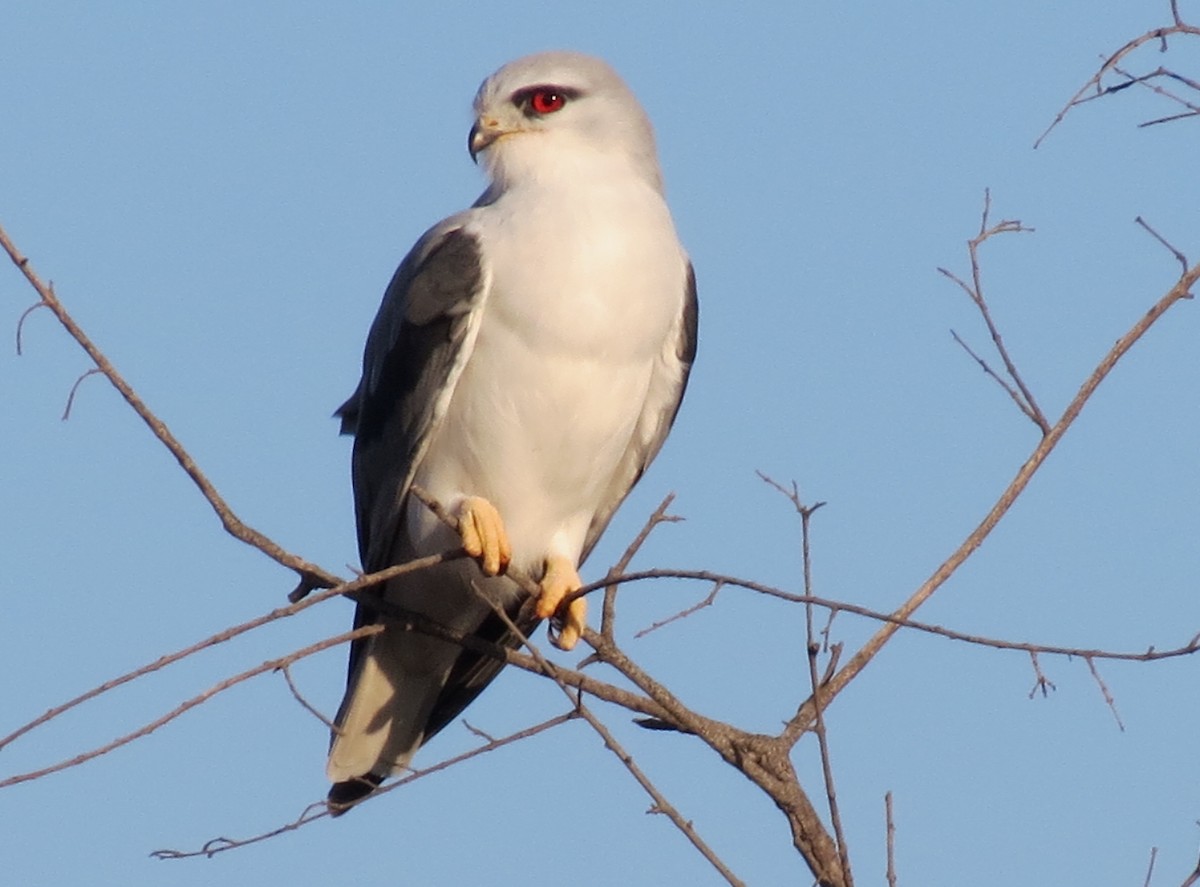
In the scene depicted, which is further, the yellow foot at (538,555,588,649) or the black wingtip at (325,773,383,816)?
the black wingtip at (325,773,383,816)

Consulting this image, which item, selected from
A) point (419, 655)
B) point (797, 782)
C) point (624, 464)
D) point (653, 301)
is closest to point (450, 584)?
point (419, 655)

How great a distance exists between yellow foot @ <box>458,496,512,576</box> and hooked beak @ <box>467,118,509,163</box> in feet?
3.71

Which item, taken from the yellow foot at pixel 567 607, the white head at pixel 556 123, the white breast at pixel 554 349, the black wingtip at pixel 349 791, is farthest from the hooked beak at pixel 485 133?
the black wingtip at pixel 349 791

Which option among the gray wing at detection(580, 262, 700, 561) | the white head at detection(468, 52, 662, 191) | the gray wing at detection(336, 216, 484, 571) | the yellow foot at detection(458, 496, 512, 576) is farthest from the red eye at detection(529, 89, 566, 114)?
the yellow foot at detection(458, 496, 512, 576)

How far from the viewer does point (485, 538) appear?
185 inches

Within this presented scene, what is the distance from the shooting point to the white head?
514cm

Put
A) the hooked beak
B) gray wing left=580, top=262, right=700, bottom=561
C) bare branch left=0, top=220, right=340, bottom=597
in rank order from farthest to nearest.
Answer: the hooked beak → gray wing left=580, top=262, right=700, bottom=561 → bare branch left=0, top=220, right=340, bottom=597

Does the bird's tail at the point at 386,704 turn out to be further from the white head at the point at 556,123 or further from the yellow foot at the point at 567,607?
the white head at the point at 556,123

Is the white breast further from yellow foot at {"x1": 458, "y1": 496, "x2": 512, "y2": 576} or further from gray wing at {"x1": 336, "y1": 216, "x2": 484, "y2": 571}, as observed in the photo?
yellow foot at {"x1": 458, "y1": 496, "x2": 512, "y2": 576}

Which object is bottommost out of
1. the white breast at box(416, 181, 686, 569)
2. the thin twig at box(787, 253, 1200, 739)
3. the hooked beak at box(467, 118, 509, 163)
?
the thin twig at box(787, 253, 1200, 739)

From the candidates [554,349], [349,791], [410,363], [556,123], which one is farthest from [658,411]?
[349,791]

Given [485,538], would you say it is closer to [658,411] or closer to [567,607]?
[567,607]

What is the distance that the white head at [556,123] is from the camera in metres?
5.14

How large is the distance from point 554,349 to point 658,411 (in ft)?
1.76
